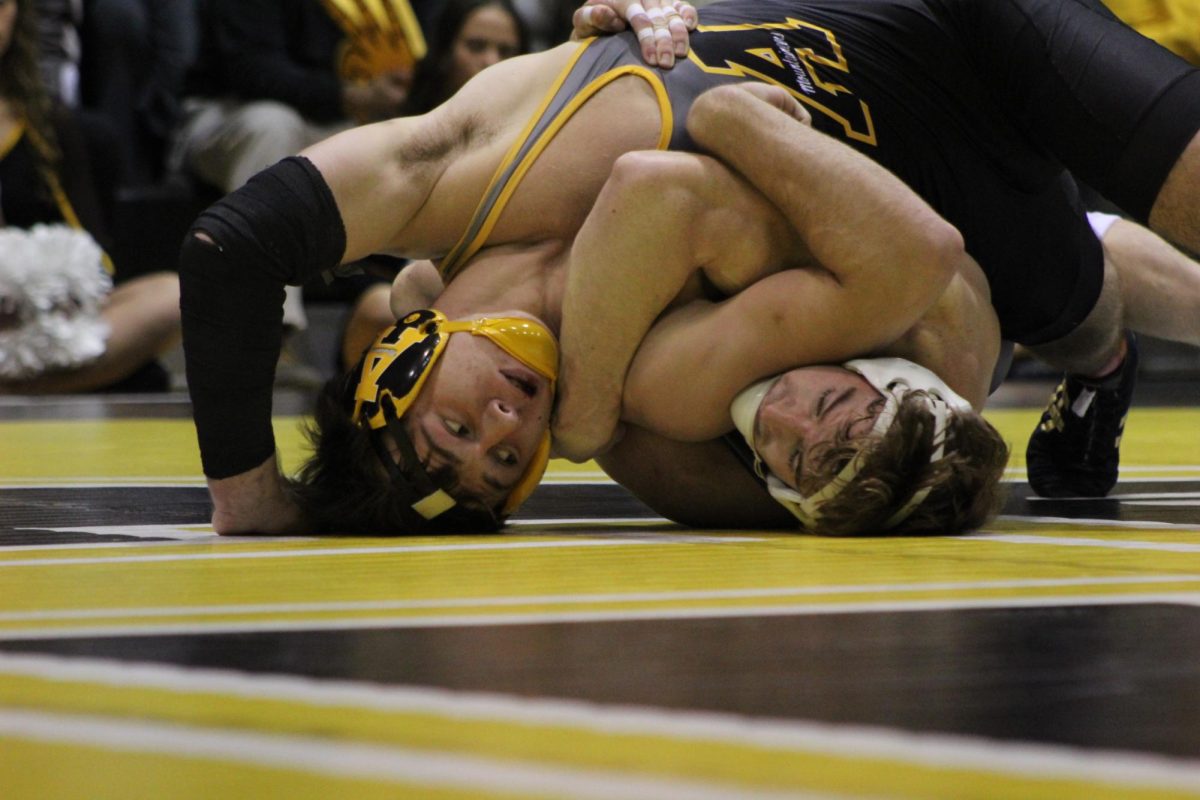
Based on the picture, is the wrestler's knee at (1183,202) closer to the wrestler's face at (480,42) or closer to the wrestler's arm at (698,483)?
the wrestler's arm at (698,483)

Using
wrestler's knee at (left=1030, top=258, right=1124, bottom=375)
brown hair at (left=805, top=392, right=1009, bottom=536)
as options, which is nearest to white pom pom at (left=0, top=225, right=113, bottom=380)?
wrestler's knee at (left=1030, top=258, right=1124, bottom=375)

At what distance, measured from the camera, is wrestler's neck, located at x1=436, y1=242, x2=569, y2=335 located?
2.51m

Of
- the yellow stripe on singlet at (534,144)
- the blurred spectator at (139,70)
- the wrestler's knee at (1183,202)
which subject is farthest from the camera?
the blurred spectator at (139,70)

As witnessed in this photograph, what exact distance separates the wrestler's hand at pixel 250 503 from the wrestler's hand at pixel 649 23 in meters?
0.80

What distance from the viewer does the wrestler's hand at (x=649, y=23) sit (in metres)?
2.61

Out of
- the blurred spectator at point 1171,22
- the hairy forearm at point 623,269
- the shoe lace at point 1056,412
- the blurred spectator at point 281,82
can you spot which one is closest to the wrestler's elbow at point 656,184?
the hairy forearm at point 623,269

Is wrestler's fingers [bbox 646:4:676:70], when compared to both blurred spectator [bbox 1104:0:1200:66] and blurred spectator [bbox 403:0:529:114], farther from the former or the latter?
blurred spectator [bbox 403:0:529:114]

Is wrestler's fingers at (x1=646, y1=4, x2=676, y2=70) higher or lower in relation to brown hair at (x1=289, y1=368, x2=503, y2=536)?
higher

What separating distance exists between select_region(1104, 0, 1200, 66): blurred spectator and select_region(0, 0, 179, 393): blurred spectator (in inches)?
135

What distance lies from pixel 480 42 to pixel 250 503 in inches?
160

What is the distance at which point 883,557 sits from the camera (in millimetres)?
2033

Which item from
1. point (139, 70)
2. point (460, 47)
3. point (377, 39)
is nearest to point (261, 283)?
point (460, 47)

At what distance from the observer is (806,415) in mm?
2285

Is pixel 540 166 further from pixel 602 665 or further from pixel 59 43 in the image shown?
pixel 59 43
